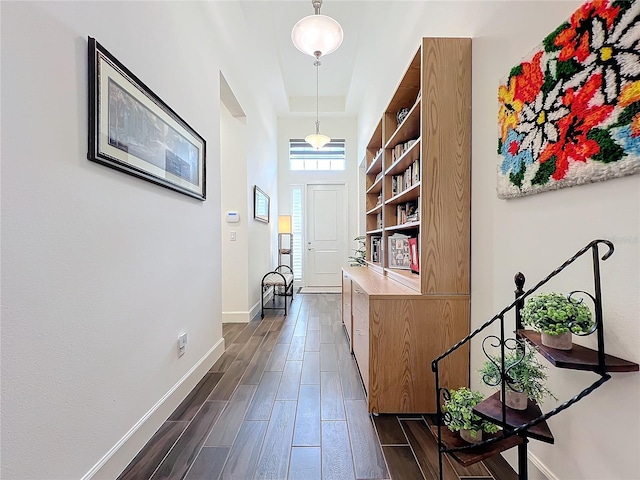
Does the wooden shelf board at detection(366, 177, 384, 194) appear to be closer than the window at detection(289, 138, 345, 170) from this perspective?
Yes

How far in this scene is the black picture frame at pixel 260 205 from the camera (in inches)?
158

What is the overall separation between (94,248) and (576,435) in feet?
6.28

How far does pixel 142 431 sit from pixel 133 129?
1.51m

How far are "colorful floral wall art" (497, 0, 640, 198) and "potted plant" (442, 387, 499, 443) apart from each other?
89cm

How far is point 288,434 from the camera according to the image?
160 centimetres

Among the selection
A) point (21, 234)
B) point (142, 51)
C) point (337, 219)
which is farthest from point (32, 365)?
point (337, 219)

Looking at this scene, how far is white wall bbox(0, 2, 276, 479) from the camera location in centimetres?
88

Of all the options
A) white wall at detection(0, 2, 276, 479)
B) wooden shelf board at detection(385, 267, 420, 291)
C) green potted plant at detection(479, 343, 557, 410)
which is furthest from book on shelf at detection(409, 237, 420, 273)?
white wall at detection(0, 2, 276, 479)

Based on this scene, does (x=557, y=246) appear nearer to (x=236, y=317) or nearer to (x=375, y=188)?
(x=375, y=188)

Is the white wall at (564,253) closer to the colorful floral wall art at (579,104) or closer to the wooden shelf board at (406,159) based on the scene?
the colorful floral wall art at (579,104)

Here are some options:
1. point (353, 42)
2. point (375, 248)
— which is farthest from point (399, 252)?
point (353, 42)

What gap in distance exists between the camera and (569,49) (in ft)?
3.20

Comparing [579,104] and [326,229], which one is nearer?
[579,104]

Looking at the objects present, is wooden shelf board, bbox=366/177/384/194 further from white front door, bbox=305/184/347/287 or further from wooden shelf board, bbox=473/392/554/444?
wooden shelf board, bbox=473/392/554/444
